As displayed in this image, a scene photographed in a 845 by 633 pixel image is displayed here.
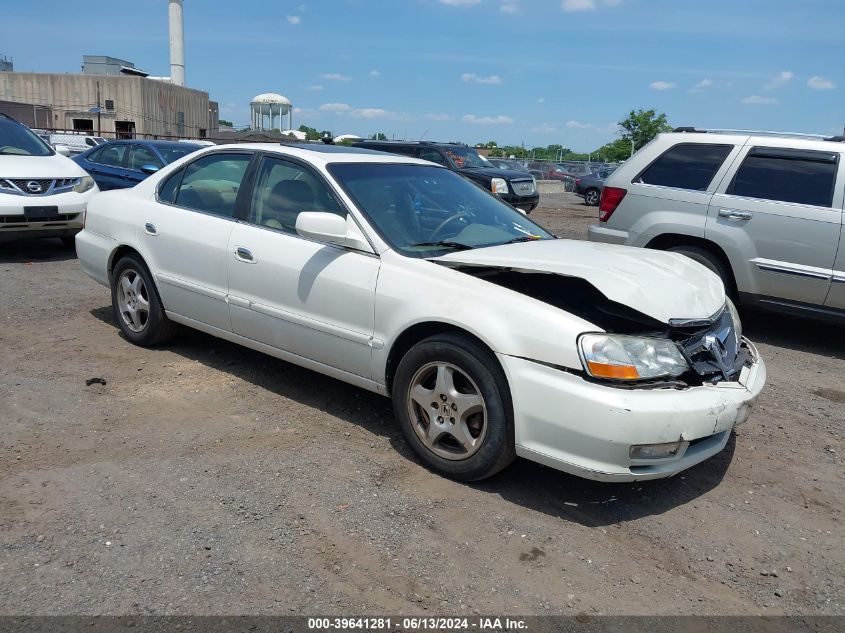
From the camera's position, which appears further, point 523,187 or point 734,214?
point 523,187

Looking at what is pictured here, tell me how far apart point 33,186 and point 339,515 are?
7.55 meters

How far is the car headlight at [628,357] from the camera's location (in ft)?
10.9

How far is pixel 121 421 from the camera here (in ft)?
14.5

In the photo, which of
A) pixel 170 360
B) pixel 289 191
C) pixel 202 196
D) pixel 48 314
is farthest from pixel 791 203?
pixel 48 314

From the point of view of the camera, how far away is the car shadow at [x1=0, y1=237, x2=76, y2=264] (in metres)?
9.52

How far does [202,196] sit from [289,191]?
0.85 metres

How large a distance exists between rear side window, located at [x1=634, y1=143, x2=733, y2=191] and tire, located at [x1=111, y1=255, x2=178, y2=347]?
15.4ft

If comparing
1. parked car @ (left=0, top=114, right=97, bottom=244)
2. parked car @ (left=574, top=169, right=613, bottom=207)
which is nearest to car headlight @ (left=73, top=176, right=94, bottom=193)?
parked car @ (left=0, top=114, right=97, bottom=244)

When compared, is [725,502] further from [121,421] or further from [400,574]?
[121,421]

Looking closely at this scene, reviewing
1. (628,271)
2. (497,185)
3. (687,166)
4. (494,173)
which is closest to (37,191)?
(497,185)

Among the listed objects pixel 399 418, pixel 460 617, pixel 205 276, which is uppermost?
pixel 205 276

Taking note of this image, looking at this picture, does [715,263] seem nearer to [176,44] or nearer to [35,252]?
[35,252]

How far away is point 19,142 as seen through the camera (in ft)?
32.3

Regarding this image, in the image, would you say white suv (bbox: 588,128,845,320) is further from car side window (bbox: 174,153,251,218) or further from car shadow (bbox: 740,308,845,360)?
car side window (bbox: 174,153,251,218)
